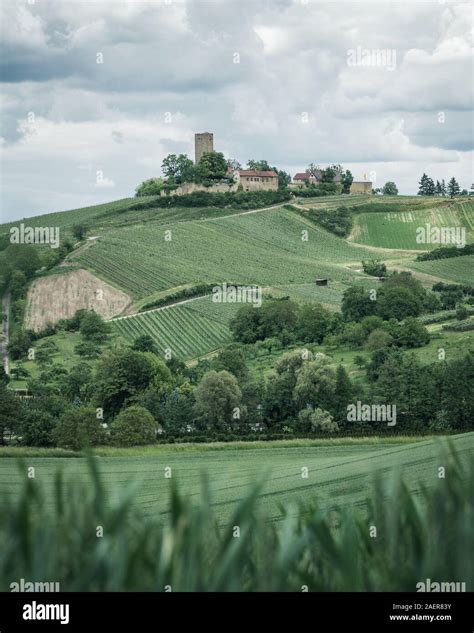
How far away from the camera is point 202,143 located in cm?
13950

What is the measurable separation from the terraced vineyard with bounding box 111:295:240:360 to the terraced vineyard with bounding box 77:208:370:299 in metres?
4.72

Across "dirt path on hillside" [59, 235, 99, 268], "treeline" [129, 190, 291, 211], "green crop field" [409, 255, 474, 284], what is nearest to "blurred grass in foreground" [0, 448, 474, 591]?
"dirt path on hillside" [59, 235, 99, 268]

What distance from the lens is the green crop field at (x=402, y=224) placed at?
10531cm

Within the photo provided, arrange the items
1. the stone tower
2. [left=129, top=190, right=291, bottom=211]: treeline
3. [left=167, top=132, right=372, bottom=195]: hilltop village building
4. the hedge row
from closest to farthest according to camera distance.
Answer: the hedge row
[left=129, top=190, right=291, bottom=211]: treeline
[left=167, top=132, right=372, bottom=195]: hilltop village building
the stone tower

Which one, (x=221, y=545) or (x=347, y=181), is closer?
(x=221, y=545)

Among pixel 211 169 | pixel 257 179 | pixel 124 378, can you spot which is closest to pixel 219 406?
pixel 124 378

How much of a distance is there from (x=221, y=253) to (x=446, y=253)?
65.4 feet

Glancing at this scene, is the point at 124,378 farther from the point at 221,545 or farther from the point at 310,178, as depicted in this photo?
the point at 310,178

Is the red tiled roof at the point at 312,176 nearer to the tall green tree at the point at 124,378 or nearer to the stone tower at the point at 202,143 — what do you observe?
the stone tower at the point at 202,143

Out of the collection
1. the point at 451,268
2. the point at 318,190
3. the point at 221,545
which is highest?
the point at 318,190

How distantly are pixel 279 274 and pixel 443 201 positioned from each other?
120 feet

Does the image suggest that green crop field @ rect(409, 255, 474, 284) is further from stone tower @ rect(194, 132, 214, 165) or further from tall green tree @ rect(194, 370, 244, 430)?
stone tower @ rect(194, 132, 214, 165)

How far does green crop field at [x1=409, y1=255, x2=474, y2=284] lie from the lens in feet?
279

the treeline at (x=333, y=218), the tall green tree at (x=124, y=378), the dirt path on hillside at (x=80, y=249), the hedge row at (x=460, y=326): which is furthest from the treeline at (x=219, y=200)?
the tall green tree at (x=124, y=378)
